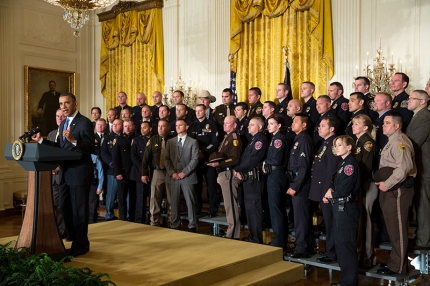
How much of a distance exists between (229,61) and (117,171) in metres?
3.24

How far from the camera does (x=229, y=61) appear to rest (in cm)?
919

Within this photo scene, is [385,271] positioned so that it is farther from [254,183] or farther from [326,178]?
[254,183]

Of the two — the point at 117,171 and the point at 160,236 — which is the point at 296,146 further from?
the point at 117,171

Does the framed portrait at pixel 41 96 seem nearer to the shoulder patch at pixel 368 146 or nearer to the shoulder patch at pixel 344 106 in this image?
the shoulder patch at pixel 344 106

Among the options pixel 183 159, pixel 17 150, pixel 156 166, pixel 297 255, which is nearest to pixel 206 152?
pixel 183 159

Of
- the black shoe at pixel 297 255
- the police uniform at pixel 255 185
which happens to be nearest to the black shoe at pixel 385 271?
the black shoe at pixel 297 255

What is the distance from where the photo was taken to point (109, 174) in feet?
25.0

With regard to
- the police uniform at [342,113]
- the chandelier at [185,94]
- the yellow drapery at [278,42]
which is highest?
the yellow drapery at [278,42]

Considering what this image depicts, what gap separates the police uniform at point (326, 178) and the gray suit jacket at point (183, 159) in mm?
2012

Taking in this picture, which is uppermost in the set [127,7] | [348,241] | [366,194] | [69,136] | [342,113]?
[127,7]

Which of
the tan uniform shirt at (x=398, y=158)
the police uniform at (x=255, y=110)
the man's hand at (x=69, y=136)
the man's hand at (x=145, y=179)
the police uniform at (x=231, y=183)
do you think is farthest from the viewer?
the man's hand at (x=145, y=179)

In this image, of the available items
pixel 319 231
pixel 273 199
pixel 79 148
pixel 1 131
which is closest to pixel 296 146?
pixel 273 199

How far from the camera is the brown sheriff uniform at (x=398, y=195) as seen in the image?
4637 millimetres

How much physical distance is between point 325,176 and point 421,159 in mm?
1071
